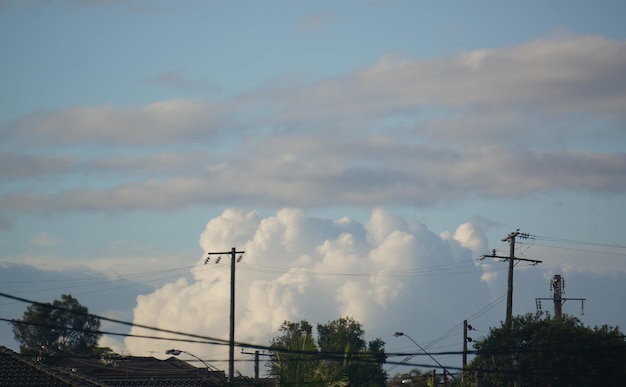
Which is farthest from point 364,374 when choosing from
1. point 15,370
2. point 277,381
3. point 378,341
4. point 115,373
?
point 15,370

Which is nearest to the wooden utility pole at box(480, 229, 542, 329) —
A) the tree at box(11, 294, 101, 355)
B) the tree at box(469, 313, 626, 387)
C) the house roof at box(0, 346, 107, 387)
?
the tree at box(469, 313, 626, 387)

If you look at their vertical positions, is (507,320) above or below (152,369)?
above

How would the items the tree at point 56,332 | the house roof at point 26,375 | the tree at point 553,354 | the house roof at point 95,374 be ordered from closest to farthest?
1. the house roof at point 26,375
2. the house roof at point 95,374
3. the tree at point 553,354
4. the tree at point 56,332

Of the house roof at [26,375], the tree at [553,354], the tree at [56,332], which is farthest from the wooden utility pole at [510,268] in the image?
the tree at [56,332]

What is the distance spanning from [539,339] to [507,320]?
2.48 m

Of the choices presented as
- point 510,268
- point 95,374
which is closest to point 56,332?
point 95,374

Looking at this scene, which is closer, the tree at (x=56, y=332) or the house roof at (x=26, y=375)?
the house roof at (x=26, y=375)

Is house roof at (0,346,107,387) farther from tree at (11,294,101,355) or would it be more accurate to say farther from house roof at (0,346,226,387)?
tree at (11,294,101,355)

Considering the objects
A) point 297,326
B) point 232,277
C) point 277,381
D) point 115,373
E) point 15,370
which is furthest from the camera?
point 297,326

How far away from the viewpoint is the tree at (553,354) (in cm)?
5772

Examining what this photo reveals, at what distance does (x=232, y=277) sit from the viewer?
61.7 metres

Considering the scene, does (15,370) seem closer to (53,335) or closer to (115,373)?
(115,373)

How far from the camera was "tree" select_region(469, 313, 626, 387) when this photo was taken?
2272 inches

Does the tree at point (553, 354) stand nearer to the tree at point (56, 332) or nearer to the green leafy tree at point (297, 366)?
the green leafy tree at point (297, 366)
